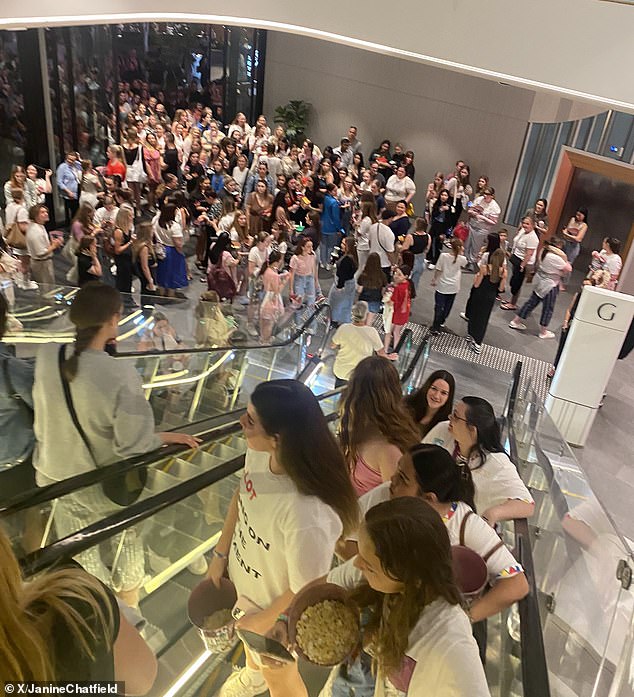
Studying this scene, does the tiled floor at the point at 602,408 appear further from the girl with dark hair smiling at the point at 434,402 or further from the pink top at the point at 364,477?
the pink top at the point at 364,477

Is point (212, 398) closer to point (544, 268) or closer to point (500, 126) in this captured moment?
point (544, 268)

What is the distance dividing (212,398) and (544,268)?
18.3 ft

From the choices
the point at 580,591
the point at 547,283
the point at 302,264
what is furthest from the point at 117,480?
the point at 547,283

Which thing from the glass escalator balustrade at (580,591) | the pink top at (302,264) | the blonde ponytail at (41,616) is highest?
the blonde ponytail at (41,616)

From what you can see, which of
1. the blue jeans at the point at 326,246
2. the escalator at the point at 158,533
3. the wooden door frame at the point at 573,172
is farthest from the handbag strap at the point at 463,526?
the wooden door frame at the point at 573,172

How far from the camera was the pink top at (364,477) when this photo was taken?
126 inches

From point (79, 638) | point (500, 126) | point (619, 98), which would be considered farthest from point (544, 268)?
point (79, 638)

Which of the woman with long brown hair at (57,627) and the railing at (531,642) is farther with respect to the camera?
the railing at (531,642)

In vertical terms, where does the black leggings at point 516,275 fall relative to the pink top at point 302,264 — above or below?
below

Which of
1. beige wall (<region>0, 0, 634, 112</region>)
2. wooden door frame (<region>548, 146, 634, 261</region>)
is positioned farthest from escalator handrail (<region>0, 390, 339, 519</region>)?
wooden door frame (<region>548, 146, 634, 261</region>)

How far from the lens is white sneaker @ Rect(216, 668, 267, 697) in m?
2.42

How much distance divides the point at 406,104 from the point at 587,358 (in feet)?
30.6

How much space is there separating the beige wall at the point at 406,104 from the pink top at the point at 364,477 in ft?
38.4

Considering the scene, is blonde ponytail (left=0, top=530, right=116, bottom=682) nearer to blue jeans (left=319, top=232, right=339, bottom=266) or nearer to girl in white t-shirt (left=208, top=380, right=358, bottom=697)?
girl in white t-shirt (left=208, top=380, right=358, bottom=697)
